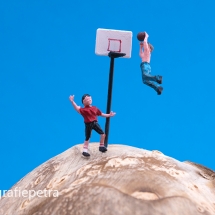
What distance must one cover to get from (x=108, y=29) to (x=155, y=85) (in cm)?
53

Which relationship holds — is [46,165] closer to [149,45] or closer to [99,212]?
[99,212]

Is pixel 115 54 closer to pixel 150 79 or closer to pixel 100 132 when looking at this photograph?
pixel 150 79

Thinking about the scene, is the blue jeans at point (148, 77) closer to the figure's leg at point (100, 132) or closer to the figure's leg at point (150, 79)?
the figure's leg at point (150, 79)

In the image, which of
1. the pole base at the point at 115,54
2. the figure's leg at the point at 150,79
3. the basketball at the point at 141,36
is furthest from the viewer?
the basketball at the point at 141,36

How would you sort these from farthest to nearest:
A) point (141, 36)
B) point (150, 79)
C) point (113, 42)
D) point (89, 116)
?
point (141, 36), point (113, 42), point (150, 79), point (89, 116)

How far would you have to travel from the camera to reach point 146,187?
234 centimetres

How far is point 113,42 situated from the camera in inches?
123

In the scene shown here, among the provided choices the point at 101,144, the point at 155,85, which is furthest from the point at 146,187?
the point at 155,85

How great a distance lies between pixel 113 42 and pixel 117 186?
3.90ft

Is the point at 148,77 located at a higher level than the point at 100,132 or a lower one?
higher

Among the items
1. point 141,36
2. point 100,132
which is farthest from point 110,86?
point 141,36

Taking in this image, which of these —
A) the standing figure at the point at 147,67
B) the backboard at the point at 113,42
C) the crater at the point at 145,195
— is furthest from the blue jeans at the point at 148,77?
the crater at the point at 145,195

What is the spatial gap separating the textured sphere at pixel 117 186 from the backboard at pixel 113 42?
2.29 feet

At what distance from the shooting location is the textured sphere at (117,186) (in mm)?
2223
